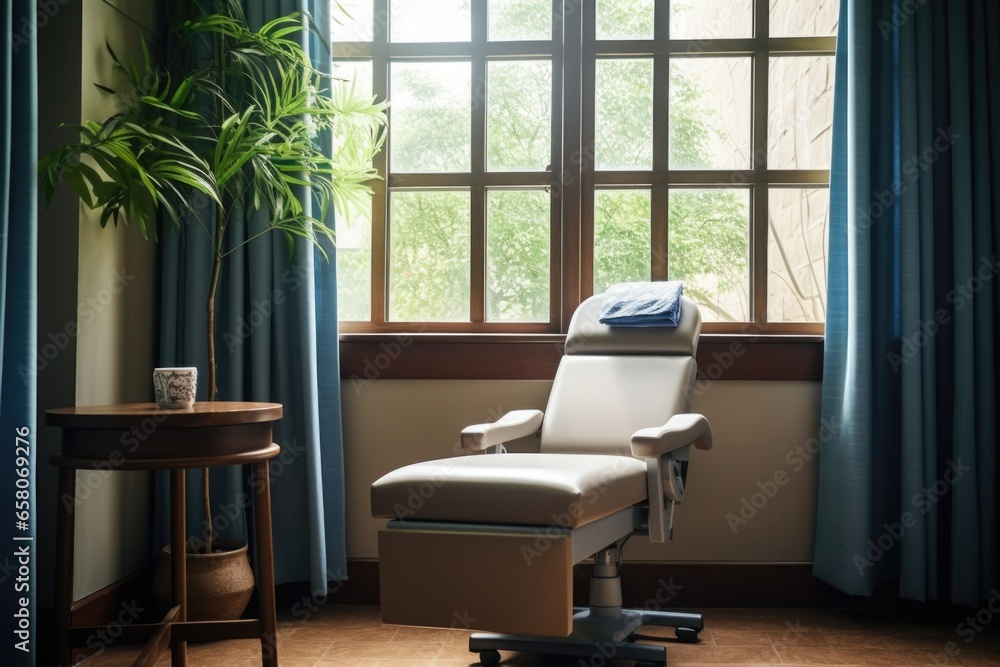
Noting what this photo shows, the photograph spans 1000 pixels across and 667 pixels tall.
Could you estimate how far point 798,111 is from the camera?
293 centimetres

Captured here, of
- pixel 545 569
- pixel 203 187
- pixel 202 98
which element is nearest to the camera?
pixel 545 569

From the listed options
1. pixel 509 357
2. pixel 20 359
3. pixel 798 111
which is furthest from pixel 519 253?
pixel 20 359

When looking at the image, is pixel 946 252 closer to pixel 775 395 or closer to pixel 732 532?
pixel 775 395

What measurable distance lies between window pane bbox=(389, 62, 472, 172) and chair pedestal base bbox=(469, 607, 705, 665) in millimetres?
1548

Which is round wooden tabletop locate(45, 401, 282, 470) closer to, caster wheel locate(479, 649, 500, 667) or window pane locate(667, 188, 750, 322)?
caster wheel locate(479, 649, 500, 667)

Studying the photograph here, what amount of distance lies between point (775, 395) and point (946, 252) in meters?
0.67

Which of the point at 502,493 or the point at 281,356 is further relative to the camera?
the point at 281,356

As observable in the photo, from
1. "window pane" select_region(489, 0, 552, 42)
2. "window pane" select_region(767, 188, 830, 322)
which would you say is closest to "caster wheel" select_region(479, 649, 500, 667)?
"window pane" select_region(767, 188, 830, 322)

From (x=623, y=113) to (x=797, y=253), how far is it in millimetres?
757

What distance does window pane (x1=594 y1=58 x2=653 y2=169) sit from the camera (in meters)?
2.95

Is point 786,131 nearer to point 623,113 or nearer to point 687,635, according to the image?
point 623,113

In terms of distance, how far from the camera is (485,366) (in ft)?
9.23

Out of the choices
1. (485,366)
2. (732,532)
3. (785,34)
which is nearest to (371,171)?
(485,366)

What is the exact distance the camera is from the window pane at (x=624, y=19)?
9.70 feet
